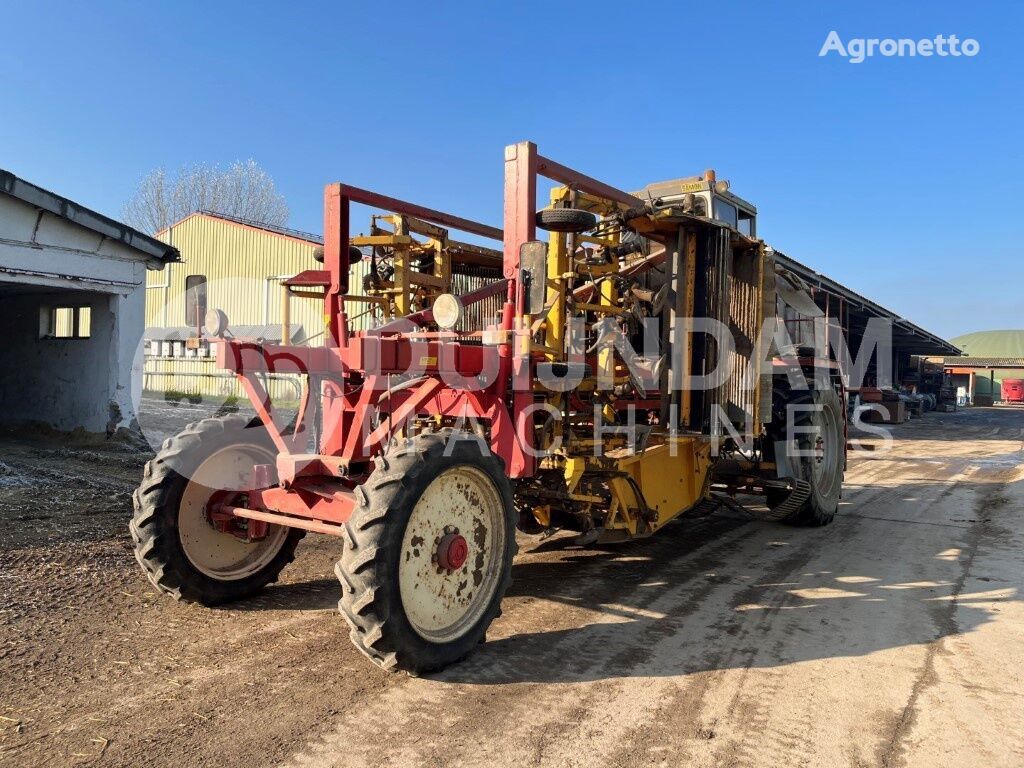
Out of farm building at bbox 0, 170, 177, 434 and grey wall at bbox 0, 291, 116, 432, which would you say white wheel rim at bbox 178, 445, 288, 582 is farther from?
grey wall at bbox 0, 291, 116, 432

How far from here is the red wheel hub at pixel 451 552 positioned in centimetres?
365

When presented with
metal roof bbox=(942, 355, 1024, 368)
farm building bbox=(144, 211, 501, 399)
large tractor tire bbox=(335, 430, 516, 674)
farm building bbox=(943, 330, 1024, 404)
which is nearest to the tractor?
large tractor tire bbox=(335, 430, 516, 674)

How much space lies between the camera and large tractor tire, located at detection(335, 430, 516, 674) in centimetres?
329

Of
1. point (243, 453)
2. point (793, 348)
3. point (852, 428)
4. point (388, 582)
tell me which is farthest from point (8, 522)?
point (852, 428)

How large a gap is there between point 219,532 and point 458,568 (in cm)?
166

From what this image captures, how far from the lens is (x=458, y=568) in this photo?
3.74 metres

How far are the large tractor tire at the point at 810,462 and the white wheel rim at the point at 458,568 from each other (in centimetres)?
423

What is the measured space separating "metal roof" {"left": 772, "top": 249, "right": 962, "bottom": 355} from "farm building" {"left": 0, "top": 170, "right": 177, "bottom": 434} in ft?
31.9

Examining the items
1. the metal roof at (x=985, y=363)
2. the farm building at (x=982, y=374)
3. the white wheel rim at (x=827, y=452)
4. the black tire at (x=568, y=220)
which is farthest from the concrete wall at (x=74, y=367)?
the metal roof at (x=985, y=363)

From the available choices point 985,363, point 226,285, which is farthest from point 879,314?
point 985,363

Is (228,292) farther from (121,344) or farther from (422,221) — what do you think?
(422,221)

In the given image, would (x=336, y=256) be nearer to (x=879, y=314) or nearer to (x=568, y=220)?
(x=568, y=220)

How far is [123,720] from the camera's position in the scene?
3.04 metres

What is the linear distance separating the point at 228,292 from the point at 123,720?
26.1 m
